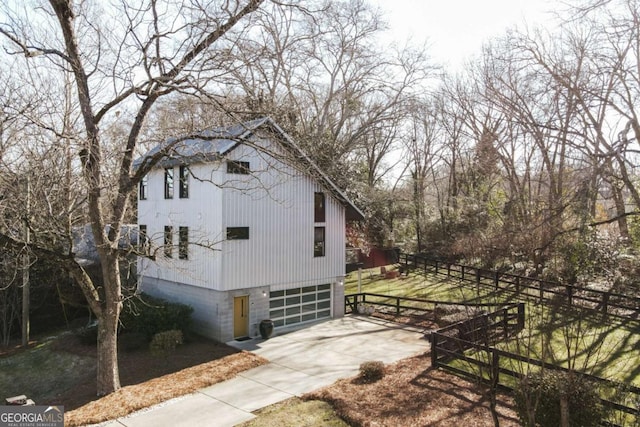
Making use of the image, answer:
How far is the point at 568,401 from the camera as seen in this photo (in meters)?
7.90

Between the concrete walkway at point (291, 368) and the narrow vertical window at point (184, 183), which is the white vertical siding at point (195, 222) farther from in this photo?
the concrete walkway at point (291, 368)

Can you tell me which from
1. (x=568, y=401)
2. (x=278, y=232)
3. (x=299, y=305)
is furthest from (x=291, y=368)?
(x=568, y=401)

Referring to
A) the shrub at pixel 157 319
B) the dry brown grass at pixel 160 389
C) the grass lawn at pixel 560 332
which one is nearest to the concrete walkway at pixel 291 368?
the dry brown grass at pixel 160 389

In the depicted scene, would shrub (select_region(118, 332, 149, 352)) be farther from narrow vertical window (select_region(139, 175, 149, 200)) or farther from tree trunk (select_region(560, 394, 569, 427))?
tree trunk (select_region(560, 394, 569, 427))

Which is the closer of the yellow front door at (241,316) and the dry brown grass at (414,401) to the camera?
the dry brown grass at (414,401)

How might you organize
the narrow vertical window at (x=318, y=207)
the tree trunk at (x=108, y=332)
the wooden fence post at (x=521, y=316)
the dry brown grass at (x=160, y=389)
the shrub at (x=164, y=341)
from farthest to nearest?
the narrow vertical window at (x=318, y=207) < the shrub at (x=164, y=341) < the wooden fence post at (x=521, y=316) < the tree trunk at (x=108, y=332) < the dry brown grass at (x=160, y=389)

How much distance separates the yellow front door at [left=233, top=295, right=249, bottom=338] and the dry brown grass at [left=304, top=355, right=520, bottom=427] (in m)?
6.93

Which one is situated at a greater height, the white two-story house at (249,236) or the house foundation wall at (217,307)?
the white two-story house at (249,236)

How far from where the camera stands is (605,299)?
18.7m

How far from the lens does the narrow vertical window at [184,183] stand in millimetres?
19547

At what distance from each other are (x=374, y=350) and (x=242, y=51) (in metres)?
10.5

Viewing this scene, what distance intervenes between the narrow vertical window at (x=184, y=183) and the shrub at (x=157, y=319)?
15.0 ft

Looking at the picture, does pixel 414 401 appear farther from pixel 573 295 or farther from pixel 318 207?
pixel 318 207

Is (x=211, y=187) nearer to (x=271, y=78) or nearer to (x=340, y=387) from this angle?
(x=340, y=387)
